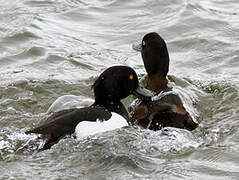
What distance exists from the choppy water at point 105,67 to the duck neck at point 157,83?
513mm

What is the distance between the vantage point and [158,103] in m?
7.58

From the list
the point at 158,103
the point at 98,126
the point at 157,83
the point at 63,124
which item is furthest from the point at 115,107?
the point at 157,83

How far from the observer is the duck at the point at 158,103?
7.34 meters

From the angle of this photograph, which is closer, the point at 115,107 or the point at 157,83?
the point at 115,107

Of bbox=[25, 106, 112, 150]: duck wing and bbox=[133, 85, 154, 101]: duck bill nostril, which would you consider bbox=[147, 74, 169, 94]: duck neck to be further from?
bbox=[25, 106, 112, 150]: duck wing

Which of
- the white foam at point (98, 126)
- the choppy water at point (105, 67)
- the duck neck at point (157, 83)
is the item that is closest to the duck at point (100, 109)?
the white foam at point (98, 126)

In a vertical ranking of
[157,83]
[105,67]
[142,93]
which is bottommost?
[105,67]

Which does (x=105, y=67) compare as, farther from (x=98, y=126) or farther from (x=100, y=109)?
(x=98, y=126)

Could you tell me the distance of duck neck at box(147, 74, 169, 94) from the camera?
27.3 feet

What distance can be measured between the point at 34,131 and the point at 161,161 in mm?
1377

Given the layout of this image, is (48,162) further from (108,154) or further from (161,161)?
(161,161)

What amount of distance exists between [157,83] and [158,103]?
904 millimetres

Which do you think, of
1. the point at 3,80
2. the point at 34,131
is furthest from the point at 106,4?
the point at 34,131

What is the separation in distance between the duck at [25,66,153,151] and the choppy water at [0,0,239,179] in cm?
15
